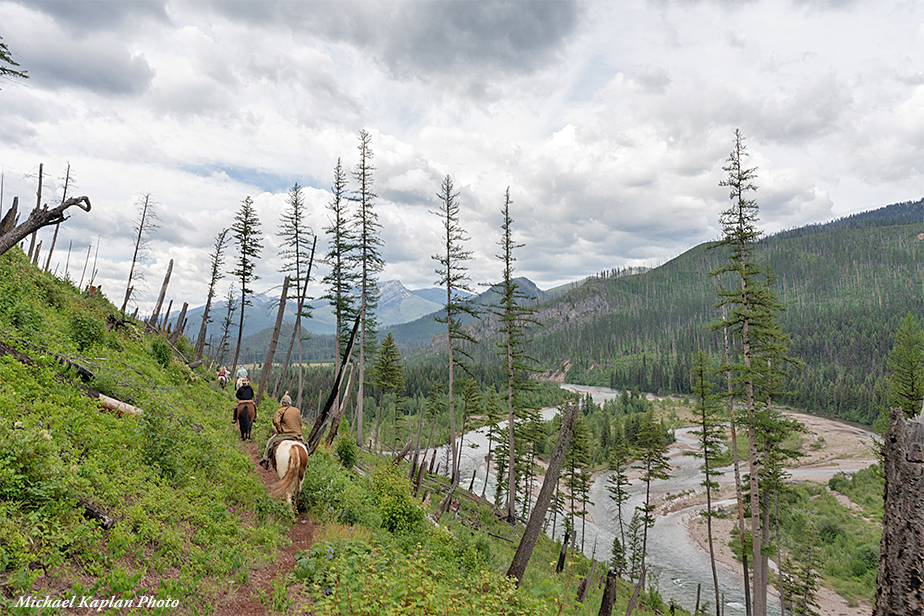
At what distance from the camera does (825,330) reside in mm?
157250

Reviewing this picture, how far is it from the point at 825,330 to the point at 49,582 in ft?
684

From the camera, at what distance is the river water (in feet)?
110

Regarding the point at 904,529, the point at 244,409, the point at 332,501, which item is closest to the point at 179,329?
the point at 244,409

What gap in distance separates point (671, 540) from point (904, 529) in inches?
1976

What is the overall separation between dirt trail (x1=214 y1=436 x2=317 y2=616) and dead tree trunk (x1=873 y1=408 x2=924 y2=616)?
6.98 m

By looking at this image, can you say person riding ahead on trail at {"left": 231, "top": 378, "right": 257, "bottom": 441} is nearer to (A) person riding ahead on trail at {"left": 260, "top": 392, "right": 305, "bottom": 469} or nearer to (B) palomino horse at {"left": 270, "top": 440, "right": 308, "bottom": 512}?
(A) person riding ahead on trail at {"left": 260, "top": 392, "right": 305, "bottom": 469}

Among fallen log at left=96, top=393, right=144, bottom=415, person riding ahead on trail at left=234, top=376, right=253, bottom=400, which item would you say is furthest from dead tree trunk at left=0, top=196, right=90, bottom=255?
person riding ahead on trail at left=234, top=376, right=253, bottom=400

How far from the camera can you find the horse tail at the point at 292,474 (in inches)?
389

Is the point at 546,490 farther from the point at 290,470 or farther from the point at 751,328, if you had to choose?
the point at 751,328

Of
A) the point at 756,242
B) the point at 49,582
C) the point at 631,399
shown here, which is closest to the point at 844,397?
the point at 631,399

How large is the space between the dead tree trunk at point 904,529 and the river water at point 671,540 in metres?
32.7

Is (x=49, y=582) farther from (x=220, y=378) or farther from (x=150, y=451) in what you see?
(x=220, y=378)

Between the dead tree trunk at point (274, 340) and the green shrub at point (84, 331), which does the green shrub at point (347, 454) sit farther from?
the green shrub at point (84, 331)

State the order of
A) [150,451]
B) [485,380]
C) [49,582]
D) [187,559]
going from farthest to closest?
1. [485,380]
2. [150,451]
3. [187,559]
4. [49,582]
